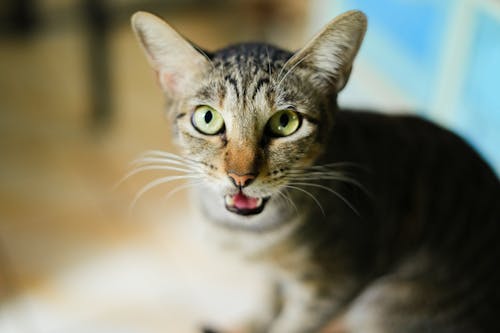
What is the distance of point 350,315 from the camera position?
1190mm

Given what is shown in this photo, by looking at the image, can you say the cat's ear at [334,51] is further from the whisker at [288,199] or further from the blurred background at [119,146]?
the blurred background at [119,146]

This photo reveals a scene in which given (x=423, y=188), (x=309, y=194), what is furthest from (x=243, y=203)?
(x=423, y=188)

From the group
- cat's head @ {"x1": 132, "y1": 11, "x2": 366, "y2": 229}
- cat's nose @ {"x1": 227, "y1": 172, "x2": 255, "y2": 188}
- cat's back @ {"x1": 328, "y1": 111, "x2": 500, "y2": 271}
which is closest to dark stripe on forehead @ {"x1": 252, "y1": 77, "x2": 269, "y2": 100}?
cat's head @ {"x1": 132, "y1": 11, "x2": 366, "y2": 229}

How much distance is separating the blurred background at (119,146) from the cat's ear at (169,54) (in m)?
0.50

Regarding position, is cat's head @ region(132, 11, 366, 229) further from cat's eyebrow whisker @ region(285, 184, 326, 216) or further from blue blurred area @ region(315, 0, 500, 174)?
blue blurred area @ region(315, 0, 500, 174)

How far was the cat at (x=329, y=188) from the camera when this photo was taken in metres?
0.87

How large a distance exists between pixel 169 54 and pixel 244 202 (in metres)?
0.25

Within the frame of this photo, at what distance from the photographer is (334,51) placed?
0.83 m

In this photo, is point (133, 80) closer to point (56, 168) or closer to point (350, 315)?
point (56, 168)

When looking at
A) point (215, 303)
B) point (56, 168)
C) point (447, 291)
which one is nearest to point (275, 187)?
point (447, 291)

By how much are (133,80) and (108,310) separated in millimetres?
1013

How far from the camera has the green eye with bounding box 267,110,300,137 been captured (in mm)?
880

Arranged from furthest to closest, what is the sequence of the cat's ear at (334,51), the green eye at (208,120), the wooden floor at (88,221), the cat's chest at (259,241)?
the wooden floor at (88,221) < the cat's chest at (259,241) < the green eye at (208,120) < the cat's ear at (334,51)

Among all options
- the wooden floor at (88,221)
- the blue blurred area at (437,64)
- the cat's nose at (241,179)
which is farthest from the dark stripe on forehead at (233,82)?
the blue blurred area at (437,64)
